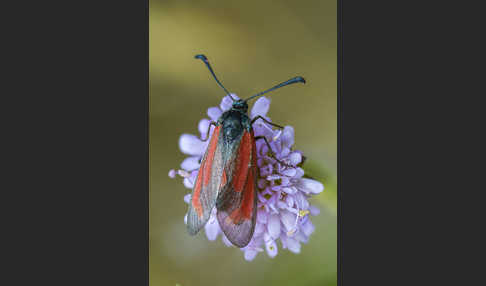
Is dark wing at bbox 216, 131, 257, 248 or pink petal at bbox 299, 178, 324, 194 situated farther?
pink petal at bbox 299, 178, 324, 194

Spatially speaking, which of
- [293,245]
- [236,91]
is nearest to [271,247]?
[293,245]

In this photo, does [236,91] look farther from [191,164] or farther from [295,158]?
[295,158]

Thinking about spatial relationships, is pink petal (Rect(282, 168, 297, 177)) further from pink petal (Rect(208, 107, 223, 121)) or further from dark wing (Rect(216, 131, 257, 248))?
pink petal (Rect(208, 107, 223, 121))

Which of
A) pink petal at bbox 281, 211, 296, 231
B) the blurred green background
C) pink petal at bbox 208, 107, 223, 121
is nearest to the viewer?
pink petal at bbox 281, 211, 296, 231

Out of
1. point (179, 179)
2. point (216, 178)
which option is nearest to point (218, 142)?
point (216, 178)

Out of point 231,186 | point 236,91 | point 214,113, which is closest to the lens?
point 231,186

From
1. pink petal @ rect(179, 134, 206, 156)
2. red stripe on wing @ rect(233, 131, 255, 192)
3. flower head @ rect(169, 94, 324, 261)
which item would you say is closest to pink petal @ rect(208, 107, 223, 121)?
flower head @ rect(169, 94, 324, 261)

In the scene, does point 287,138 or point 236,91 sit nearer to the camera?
point 287,138

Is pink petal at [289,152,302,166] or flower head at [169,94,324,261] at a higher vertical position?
pink petal at [289,152,302,166]

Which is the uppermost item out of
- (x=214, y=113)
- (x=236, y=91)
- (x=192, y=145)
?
(x=236, y=91)
